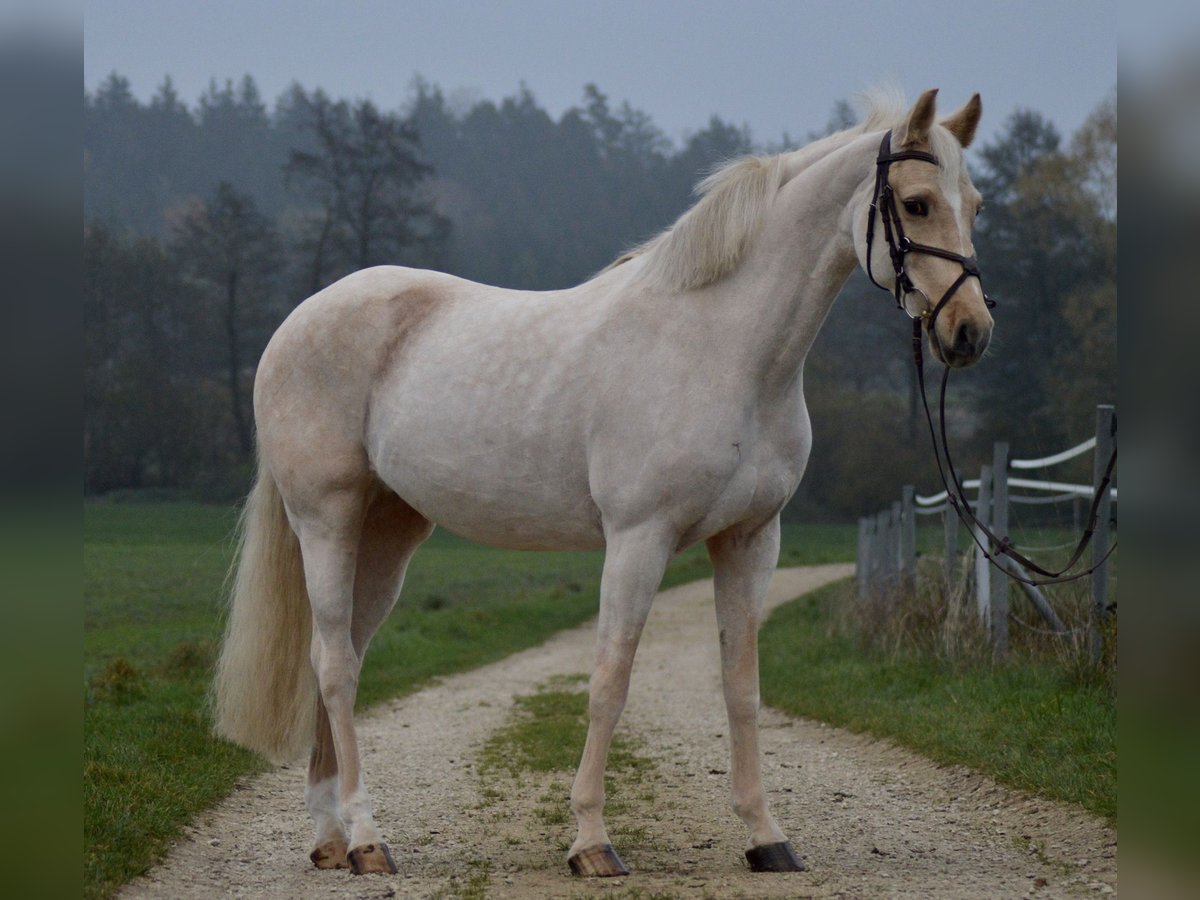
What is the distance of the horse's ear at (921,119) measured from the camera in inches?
149

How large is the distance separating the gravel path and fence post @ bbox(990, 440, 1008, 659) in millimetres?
1456

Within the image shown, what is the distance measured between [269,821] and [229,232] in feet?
153

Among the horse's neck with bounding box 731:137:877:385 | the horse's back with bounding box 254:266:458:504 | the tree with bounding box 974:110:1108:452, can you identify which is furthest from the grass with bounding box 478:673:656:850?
the tree with bounding box 974:110:1108:452

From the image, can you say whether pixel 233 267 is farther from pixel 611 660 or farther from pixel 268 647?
pixel 611 660

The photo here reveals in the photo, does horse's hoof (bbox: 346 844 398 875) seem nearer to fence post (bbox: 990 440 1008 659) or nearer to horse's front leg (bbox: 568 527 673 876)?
horse's front leg (bbox: 568 527 673 876)

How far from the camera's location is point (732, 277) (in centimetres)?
426

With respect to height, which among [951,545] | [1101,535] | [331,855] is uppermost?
[1101,535]

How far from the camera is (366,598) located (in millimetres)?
5074

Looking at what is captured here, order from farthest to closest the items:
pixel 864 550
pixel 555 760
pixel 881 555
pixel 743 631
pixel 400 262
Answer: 1. pixel 400 262
2. pixel 864 550
3. pixel 881 555
4. pixel 555 760
5. pixel 743 631

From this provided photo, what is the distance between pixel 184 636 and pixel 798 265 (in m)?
11.0

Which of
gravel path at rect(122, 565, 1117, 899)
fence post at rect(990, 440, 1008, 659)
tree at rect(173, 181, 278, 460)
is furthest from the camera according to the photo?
tree at rect(173, 181, 278, 460)

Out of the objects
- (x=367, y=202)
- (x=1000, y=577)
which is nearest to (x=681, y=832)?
(x=1000, y=577)

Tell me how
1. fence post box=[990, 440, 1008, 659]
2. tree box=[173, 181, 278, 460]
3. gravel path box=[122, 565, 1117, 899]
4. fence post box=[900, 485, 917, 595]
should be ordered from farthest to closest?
tree box=[173, 181, 278, 460] < fence post box=[900, 485, 917, 595] < fence post box=[990, 440, 1008, 659] < gravel path box=[122, 565, 1117, 899]

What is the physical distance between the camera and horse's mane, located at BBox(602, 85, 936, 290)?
424cm
